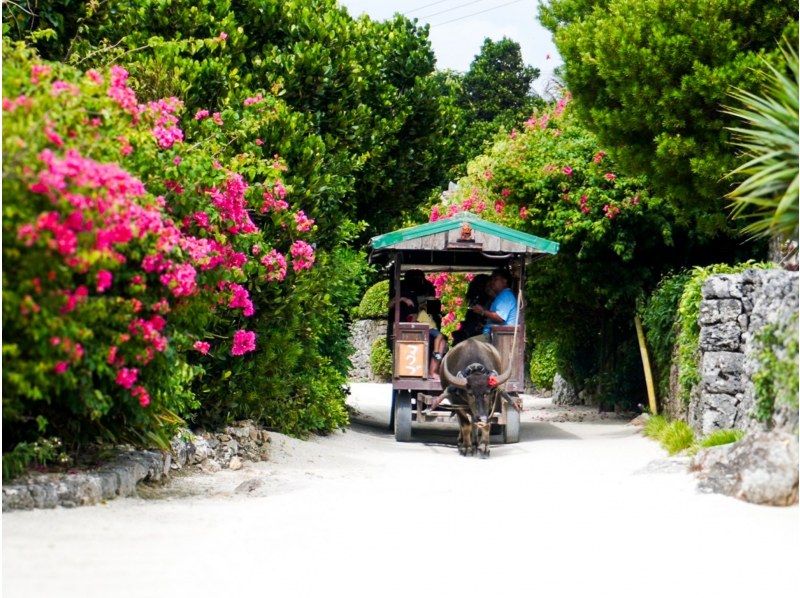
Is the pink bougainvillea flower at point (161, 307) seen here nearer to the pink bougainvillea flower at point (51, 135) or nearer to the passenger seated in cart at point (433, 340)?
the pink bougainvillea flower at point (51, 135)

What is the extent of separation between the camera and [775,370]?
26.5 ft

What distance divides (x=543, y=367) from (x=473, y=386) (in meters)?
16.0

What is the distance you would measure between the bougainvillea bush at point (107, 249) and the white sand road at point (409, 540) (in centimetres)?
82

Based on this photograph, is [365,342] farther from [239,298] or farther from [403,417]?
[239,298]

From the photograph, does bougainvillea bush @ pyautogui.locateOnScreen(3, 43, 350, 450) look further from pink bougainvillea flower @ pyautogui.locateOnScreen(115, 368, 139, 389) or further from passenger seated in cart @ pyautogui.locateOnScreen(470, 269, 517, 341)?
passenger seated in cart @ pyautogui.locateOnScreen(470, 269, 517, 341)

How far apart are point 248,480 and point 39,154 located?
15.7 feet

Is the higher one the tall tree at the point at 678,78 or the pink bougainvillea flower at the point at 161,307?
the tall tree at the point at 678,78

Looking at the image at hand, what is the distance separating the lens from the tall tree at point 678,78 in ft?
47.1

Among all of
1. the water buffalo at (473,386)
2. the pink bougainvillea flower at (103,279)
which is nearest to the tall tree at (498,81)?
the water buffalo at (473,386)

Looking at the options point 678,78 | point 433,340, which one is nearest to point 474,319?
point 433,340

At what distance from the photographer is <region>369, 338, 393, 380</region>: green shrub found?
34.2 m

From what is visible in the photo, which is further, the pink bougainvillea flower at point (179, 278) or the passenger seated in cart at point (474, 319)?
the passenger seated in cart at point (474, 319)

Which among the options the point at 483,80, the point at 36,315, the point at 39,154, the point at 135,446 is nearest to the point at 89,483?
the point at 135,446

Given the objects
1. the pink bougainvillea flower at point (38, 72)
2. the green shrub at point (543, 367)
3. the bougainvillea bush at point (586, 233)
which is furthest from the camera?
the green shrub at point (543, 367)
